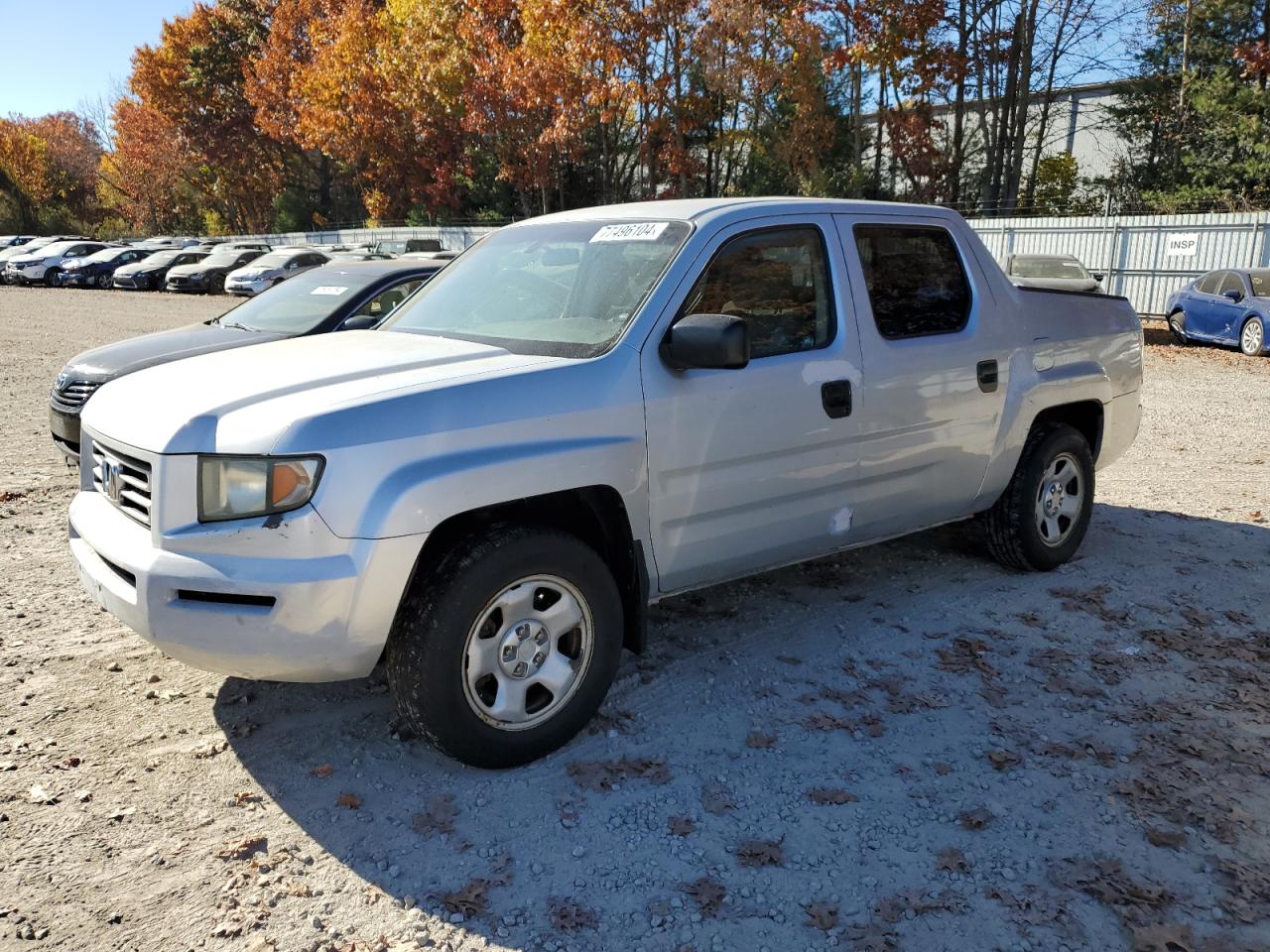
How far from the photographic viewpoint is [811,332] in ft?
14.4

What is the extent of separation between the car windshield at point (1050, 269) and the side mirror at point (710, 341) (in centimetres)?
1608

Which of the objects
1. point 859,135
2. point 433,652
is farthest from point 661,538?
point 859,135

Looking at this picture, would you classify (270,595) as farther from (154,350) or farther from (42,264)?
(42,264)

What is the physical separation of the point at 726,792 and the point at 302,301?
6252mm

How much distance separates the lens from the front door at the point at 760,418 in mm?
3889

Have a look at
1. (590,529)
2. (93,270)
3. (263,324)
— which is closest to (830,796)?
(590,529)

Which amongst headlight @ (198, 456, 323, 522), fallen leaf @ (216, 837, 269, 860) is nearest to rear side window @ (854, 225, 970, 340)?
headlight @ (198, 456, 323, 522)

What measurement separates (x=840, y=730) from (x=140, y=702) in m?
2.83

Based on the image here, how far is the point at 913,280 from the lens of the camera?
16.0ft

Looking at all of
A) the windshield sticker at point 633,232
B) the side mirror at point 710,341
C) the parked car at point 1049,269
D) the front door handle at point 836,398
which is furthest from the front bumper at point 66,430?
the parked car at point 1049,269

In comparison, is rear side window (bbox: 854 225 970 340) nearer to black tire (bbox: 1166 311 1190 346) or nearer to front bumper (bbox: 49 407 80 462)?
front bumper (bbox: 49 407 80 462)

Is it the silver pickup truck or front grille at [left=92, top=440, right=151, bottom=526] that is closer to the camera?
the silver pickup truck

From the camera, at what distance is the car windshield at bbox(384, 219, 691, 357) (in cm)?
397

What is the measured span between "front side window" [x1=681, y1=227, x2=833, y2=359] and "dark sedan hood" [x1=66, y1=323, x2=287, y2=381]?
4.25 metres
